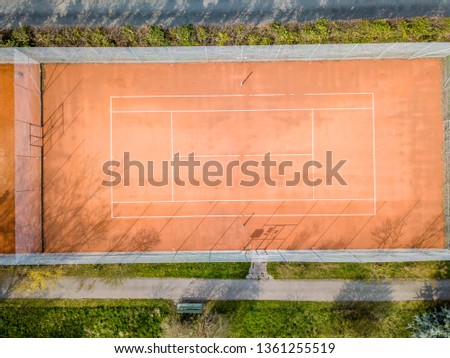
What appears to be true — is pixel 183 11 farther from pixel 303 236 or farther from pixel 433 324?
pixel 433 324

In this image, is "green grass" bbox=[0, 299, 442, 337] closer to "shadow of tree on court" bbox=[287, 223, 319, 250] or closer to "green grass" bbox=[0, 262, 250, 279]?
"green grass" bbox=[0, 262, 250, 279]

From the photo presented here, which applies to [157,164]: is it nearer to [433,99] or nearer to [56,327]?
[56,327]

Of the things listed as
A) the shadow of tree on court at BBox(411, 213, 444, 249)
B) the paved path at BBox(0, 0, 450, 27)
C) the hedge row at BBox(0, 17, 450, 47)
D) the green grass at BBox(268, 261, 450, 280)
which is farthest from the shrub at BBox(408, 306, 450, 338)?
the paved path at BBox(0, 0, 450, 27)

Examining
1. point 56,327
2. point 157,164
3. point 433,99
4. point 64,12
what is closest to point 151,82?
point 157,164

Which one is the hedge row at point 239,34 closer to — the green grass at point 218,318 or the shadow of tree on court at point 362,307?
the shadow of tree on court at point 362,307

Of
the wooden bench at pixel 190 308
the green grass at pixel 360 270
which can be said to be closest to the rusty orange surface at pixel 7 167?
the wooden bench at pixel 190 308

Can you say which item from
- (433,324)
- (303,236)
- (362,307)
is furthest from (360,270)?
(433,324)
